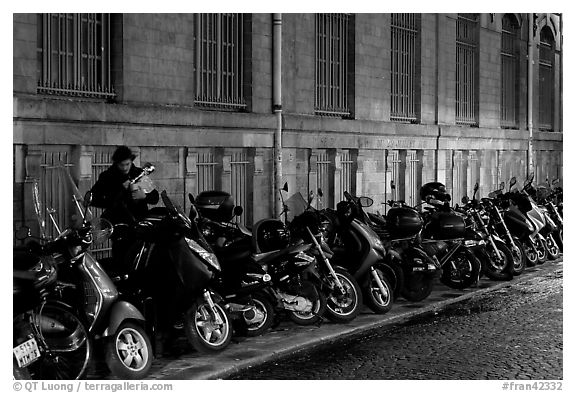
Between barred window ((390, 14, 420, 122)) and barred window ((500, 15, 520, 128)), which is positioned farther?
barred window ((500, 15, 520, 128))

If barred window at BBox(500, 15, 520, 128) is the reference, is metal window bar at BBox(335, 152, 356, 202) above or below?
below

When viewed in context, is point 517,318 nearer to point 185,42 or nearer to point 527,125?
point 185,42

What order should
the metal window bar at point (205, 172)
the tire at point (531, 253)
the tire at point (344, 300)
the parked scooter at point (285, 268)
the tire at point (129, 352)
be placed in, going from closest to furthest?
the tire at point (129, 352) → the parked scooter at point (285, 268) → the tire at point (344, 300) → the metal window bar at point (205, 172) → the tire at point (531, 253)

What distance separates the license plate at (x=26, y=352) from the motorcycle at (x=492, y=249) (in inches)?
314

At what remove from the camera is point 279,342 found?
29.5 feet

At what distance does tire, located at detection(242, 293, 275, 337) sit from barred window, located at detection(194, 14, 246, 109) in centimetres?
518

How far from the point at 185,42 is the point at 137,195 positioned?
4.71 m

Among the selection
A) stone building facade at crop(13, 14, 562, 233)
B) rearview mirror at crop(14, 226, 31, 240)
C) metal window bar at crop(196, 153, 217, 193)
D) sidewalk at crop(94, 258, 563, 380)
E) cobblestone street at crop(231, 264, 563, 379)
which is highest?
stone building facade at crop(13, 14, 562, 233)

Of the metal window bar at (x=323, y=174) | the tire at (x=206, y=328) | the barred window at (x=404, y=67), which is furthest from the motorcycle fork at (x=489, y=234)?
the barred window at (x=404, y=67)

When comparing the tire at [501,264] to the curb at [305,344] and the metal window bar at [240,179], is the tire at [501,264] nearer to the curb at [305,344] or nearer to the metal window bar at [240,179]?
the curb at [305,344]

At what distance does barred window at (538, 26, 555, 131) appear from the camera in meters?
28.0

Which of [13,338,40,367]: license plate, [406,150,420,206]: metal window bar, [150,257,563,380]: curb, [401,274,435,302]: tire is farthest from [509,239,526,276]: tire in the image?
[13,338,40,367]: license plate

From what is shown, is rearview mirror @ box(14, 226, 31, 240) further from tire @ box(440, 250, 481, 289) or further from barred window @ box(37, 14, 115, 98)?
tire @ box(440, 250, 481, 289)

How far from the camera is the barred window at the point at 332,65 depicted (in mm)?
16984
